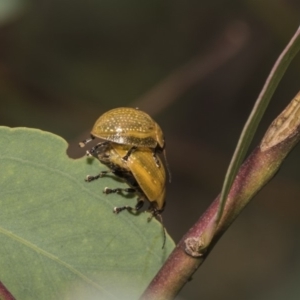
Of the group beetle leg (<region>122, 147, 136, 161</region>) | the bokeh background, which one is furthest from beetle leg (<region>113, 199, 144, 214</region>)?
the bokeh background

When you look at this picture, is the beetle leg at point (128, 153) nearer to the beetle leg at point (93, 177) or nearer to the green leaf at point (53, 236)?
the beetle leg at point (93, 177)

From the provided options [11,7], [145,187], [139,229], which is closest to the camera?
[139,229]

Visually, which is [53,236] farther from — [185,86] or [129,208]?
[185,86]

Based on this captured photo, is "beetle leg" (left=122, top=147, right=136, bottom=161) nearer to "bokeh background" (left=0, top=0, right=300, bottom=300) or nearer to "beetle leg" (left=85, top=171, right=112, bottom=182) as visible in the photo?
"beetle leg" (left=85, top=171, right=112, bottom=182)

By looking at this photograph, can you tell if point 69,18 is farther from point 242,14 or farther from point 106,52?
point 242,14

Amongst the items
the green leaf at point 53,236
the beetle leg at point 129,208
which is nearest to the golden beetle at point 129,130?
the beetle leg at point 129,208

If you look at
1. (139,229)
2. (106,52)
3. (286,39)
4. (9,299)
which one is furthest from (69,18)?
(9,299)
